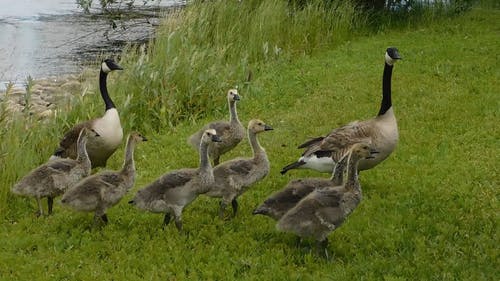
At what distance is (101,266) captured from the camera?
7188 millimetres

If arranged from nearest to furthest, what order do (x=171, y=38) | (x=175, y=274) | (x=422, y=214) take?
(x=175, y=274)
(x=422, y=214)
(x=171, y=38)

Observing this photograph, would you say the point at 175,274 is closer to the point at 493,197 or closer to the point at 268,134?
the point at 493,197

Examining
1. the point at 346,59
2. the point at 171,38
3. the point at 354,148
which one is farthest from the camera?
the point at 346,59

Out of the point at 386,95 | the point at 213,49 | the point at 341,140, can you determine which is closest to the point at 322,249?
the point at 341,140

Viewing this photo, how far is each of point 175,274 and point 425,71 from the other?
1123 centimetres

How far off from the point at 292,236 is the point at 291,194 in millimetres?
543

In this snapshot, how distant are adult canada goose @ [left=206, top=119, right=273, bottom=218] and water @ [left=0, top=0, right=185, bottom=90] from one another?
12571 mm

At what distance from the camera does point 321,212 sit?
7086mm

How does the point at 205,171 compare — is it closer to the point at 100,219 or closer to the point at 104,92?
the point at 100,219

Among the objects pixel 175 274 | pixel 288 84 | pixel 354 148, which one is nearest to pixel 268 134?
pixel 288 84

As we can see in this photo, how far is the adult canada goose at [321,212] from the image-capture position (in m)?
7.08

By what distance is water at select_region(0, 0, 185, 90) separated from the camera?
859 inches

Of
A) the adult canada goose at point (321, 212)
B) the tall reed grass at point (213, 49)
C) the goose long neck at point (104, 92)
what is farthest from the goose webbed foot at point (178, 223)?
the tall reed grass at point (213, 49)

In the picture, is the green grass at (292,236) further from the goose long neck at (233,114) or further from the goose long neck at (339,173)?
the goose long neck at (233,114)
